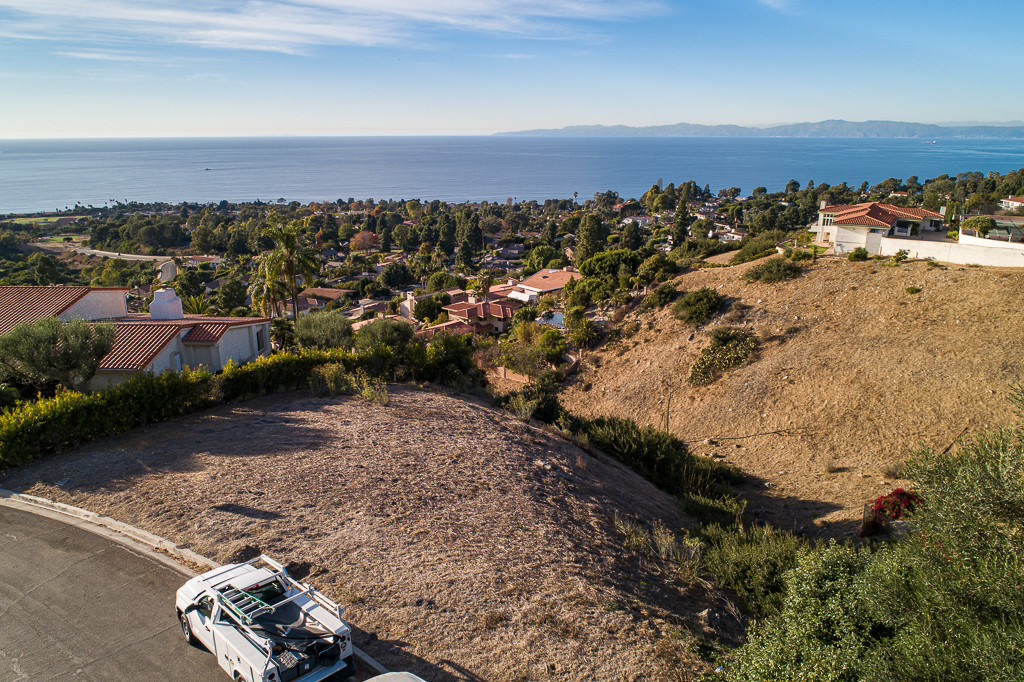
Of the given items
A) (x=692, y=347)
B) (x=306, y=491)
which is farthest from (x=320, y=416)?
(x=692, y=347)

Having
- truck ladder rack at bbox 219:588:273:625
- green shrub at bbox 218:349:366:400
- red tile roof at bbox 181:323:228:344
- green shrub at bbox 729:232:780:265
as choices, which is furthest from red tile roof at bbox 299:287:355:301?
truck ladder rack at bbox 219:588:273:625

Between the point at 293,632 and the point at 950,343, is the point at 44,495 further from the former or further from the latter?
the point at 950,343

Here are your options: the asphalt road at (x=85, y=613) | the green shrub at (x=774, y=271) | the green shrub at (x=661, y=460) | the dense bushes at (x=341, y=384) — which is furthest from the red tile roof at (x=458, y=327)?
the asphalt road at (x=85, y=613)

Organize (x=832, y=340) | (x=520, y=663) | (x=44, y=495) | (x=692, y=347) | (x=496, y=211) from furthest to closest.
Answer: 1. (x=496, y=211)
2. (x=692, y=347)
3. (x=832, y=340)
4. (x=44, y=495)
5. (x=520, y=663)

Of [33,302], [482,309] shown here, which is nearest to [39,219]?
[482,309]

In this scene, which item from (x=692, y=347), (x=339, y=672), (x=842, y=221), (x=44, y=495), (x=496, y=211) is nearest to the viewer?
(x=339, y=672)

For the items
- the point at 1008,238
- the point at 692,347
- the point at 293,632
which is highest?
the point at 1008,238

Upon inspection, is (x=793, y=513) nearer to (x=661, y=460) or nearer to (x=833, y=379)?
(x=661, y=460)
